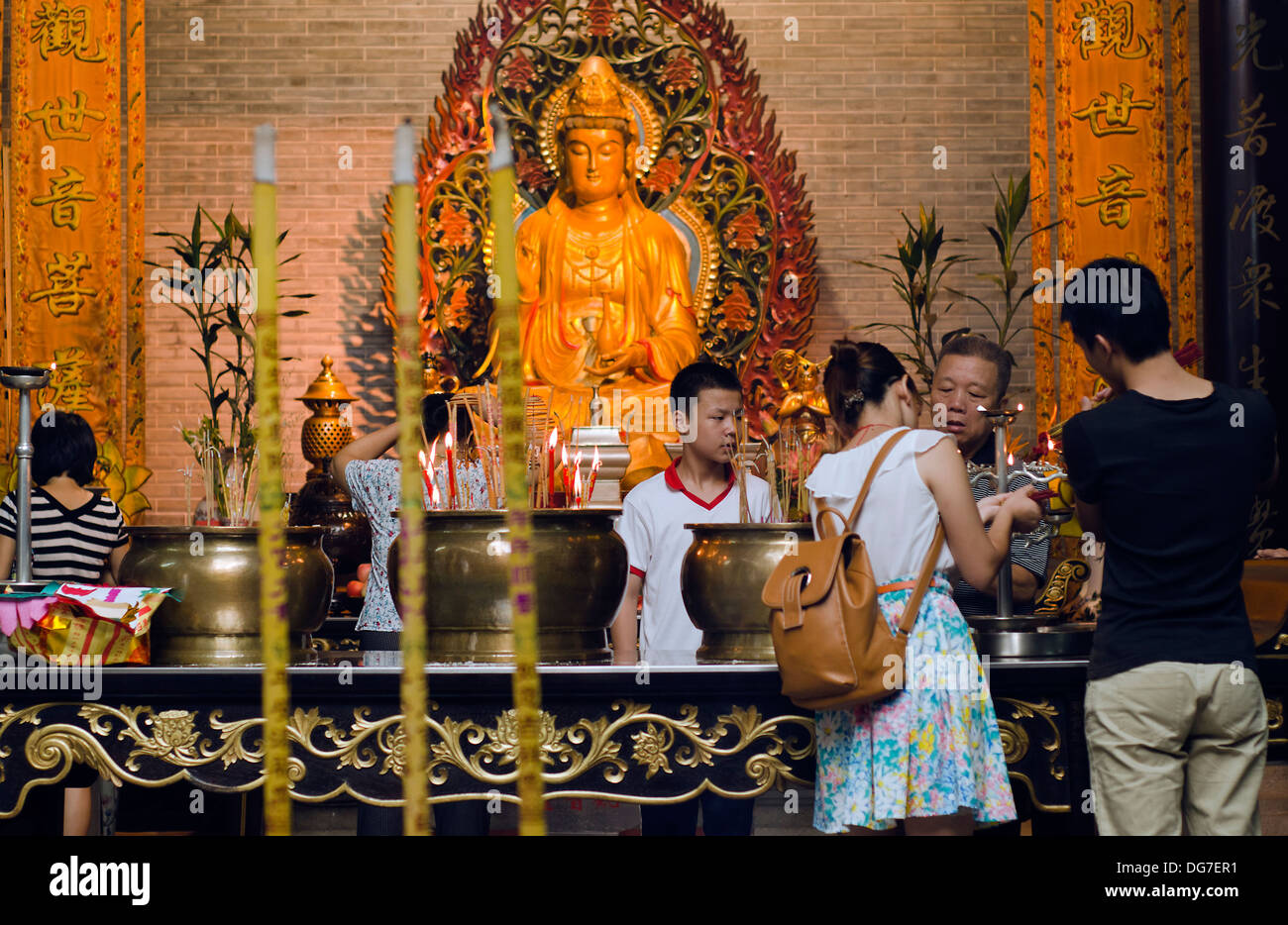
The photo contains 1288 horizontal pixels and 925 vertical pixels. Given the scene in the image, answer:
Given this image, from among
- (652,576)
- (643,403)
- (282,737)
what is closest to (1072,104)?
(643,403)

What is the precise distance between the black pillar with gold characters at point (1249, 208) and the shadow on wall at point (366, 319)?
3.93 meters

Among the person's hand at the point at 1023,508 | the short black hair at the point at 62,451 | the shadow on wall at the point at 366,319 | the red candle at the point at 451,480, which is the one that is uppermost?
the shadow on wall at the point at 366,319

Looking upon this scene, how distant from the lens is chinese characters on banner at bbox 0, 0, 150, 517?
6441 mm

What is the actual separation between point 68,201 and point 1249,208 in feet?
16.3

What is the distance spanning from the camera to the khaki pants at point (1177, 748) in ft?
6.20

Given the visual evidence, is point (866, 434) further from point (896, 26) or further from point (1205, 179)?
point (896, 26)

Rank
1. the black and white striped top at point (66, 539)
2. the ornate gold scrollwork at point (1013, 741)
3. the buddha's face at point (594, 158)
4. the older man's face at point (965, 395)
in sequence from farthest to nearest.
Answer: the buddha's face at point (594, 158) < the black and white striped top at point (66, 539) < the older man's face at point (965, 395) < the ornate gold scrollwork at point (1013, 741)

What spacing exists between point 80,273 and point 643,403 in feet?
8.66

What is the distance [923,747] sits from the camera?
200cm

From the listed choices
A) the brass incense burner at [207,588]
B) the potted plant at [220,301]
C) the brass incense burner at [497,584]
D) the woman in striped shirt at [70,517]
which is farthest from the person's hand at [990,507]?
the potted plant at [220,301]

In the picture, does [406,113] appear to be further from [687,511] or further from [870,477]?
[870,477]

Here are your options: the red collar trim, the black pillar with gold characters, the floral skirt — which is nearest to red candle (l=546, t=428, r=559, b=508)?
the red collar trim

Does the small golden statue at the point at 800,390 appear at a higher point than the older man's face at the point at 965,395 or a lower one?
higher

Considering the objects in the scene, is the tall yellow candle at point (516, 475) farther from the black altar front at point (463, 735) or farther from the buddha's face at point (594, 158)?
the buddha's face at point (594, 158)
